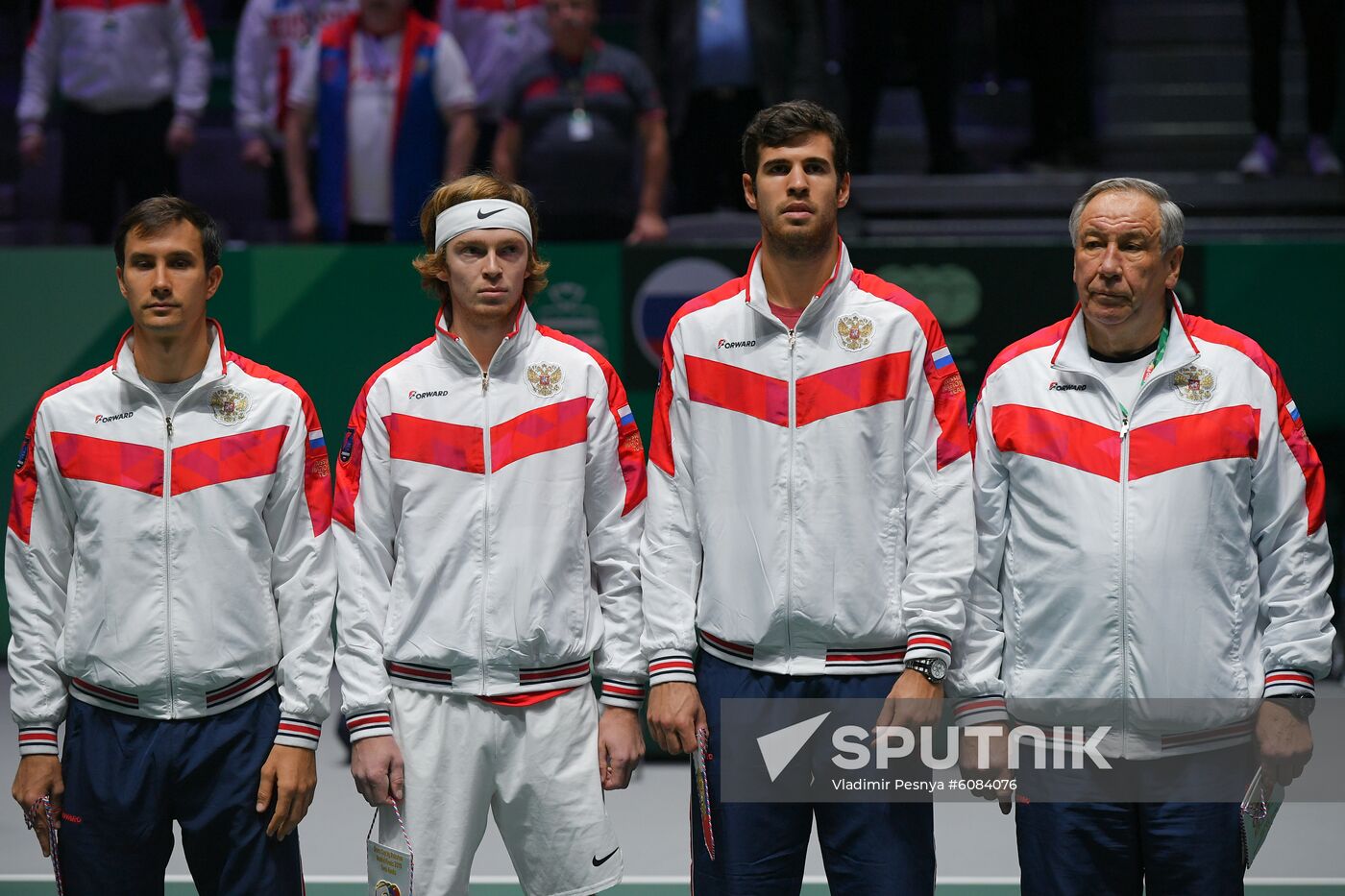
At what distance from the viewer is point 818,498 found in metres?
3.27

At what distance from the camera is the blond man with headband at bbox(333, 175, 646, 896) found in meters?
3.30

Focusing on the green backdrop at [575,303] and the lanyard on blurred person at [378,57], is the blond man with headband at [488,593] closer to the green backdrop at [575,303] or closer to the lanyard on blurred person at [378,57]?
the green backdrop at [575,303]

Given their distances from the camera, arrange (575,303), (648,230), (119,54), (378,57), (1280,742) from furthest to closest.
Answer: (119,54), (378,57), (648,230), (575,303), (1280,742)

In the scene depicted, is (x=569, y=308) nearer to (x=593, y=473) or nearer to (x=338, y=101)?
(x=338, y=101)

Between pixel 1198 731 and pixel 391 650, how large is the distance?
170 cm

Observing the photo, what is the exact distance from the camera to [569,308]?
663 cm

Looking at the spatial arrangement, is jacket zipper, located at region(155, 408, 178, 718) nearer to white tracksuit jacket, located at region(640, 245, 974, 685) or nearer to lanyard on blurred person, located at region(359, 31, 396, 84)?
white tracksuit jacket, located at region(640, 245, 974, 685)

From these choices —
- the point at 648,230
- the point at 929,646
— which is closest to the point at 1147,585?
the point at 929,646

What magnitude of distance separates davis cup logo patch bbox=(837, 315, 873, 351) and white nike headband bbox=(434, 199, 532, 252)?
2.40 ft

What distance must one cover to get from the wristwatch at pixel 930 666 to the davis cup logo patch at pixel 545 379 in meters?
0.97

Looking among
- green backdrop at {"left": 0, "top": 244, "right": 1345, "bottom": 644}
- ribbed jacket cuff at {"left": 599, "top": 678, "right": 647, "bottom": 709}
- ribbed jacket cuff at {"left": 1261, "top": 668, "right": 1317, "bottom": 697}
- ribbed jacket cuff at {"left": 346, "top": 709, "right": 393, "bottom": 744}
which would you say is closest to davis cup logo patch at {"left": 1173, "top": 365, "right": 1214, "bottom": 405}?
ribbed jacket cuff at {"left": 1261, "top": 668, "right": 1317, "bottom": 697}

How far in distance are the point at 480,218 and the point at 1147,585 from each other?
5.30 ft

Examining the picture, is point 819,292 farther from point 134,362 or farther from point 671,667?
point 134,362

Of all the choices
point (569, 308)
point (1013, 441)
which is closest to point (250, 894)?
point (1013, 441)
